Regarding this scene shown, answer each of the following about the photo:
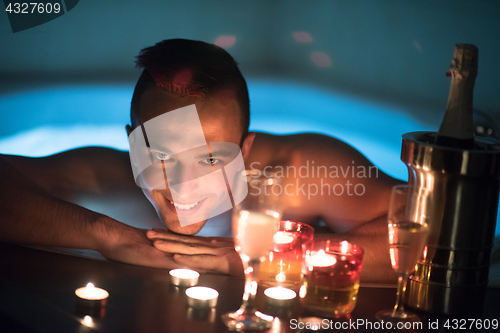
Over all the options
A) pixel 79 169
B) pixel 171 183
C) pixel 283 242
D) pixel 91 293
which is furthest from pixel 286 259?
pixel 79 169

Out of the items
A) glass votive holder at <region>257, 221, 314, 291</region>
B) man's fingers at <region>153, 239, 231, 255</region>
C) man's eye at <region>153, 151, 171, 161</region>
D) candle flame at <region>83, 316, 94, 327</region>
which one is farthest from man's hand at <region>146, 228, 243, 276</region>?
candle flame at <region>83, 316, 94, 327</region>

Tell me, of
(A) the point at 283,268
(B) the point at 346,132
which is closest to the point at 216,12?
(B) the point at 346,132

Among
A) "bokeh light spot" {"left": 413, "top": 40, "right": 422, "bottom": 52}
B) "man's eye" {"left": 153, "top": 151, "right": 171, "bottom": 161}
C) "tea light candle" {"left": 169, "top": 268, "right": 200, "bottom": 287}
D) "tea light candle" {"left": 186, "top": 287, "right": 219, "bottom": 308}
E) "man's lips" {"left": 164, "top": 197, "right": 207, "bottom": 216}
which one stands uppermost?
"bokeh light spot" {"left": 413, "top": 40, "right": 422, "bottom": 52}

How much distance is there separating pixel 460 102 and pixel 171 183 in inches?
30.7

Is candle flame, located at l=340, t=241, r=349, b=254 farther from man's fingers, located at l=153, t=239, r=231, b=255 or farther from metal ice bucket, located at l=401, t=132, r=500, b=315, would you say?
man's fingers, located at l=153, t=239, r=231, b=255

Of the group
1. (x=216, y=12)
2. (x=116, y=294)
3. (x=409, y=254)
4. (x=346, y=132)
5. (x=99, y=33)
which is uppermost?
(x=216, y=12)

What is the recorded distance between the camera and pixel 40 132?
144 cm

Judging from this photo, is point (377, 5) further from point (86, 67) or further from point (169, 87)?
point (86, 67)

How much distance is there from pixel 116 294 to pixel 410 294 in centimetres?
54

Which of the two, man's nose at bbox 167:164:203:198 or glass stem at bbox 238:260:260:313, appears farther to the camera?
man's nose at bbox 167:164:203:198

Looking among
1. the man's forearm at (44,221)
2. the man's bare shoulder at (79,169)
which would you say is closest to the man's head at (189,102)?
the man's bare shoulder at (79,169)

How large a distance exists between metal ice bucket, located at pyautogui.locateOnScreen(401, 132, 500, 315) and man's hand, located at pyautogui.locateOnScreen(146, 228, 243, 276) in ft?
1.29

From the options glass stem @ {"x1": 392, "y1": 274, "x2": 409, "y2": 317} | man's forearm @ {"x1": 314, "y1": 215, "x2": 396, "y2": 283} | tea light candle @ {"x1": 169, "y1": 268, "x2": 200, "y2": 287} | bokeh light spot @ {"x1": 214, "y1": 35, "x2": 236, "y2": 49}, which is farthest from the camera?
bokeh light spot @ {"x1": 214, "y1": 35, "x2": 236, "y2": 49}

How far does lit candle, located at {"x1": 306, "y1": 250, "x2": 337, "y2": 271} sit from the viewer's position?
806 mm
